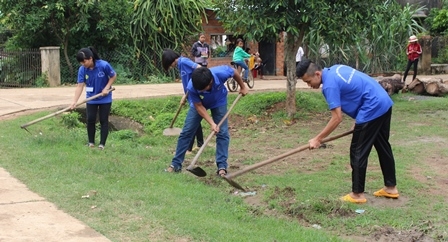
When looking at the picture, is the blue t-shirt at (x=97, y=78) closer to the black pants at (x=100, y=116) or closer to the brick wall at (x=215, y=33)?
the black pants at (x=100, y=116)

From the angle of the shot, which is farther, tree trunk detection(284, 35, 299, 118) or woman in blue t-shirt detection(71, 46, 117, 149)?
tree trunk detection(284, 35, 299, 118)

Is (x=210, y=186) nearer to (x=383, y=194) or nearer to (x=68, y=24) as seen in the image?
(x=383, y=194)

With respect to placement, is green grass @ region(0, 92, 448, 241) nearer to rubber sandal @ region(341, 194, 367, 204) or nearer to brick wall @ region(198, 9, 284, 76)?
rubber sandal @ region(341, 194, 367, 204)

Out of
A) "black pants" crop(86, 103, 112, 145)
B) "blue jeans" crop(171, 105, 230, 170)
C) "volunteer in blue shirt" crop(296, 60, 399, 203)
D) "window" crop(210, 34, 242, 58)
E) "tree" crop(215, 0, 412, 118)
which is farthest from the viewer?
"window" crop(210, 34, 242, 58)

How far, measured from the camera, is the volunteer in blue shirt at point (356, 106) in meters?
5.72

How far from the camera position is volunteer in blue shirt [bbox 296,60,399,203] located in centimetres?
572

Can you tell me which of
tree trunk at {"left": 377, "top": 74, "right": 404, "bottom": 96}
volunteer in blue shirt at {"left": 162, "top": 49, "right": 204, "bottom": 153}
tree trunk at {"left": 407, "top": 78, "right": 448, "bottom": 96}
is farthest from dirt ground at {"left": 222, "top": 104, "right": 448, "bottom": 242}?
tree trunk at {"left": 407, "top": 78, "right": 448, "bottom": 96}

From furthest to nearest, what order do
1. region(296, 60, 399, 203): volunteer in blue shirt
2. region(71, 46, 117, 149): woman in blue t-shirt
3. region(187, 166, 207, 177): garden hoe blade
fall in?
region(71, 46, 117, 149): woman in blue t-shirt
region(187, 166, 207, 177): garden hoe blade
region(296, 60, 399, 203): volunteer in blue shirt

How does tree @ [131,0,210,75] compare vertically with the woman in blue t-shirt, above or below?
above

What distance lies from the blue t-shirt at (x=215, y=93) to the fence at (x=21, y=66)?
12810 mm

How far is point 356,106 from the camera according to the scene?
5.95 m

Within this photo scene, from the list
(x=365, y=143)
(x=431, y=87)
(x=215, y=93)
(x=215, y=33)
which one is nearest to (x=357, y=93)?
(x=365, y=143)

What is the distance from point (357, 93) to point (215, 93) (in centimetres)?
186

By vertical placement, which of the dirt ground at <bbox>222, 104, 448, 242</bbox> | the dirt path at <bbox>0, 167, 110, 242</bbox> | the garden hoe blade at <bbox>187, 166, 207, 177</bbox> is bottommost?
the dirt ground at <bbox>222, 104, 448, 242</bbox>
